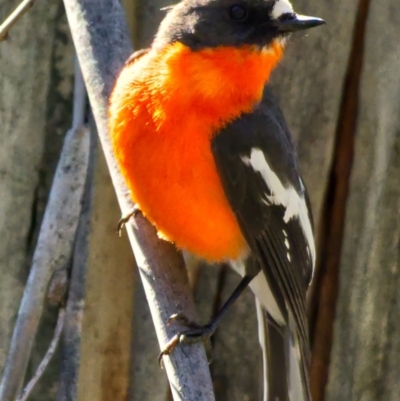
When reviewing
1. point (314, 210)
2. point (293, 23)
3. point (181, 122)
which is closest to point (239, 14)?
point (293, 23)

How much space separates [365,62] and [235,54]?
683mm

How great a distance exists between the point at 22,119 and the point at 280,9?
1059 millimetres

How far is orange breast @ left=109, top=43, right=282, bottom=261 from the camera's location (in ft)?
9.17

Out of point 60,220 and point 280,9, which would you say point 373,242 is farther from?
point 60,220

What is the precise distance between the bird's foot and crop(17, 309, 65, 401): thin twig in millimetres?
409

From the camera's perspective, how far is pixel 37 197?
11.1ft

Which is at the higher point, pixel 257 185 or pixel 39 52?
pixel 39 52

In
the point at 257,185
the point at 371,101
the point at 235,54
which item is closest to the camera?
the point at 235,54

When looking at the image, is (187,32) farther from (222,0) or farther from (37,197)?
(37,197)

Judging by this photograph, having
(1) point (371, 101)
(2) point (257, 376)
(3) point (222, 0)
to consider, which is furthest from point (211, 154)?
(2) point (257, 376)

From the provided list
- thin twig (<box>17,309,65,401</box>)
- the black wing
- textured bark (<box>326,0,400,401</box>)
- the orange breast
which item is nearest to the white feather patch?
the black wing

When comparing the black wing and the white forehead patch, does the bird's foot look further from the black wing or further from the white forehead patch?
the white forehead patch

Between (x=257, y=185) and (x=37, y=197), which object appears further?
(x=37, y=197)

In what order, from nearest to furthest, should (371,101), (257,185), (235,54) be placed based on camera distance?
(235,54) < (257,185) < (371,101)
